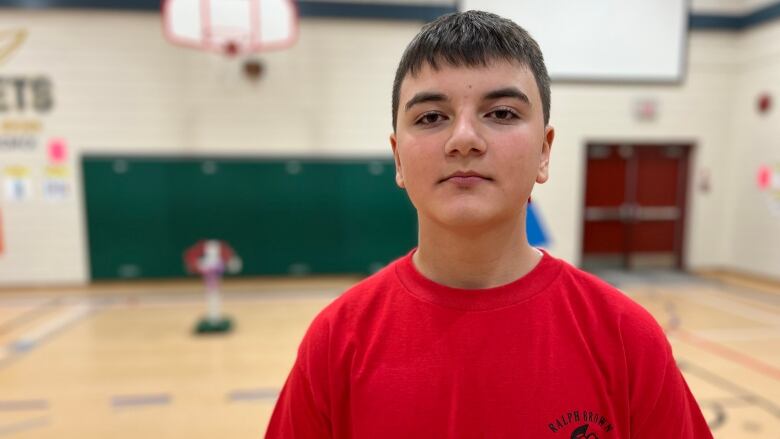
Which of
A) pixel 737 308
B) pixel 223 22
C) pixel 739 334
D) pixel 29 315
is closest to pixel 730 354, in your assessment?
pixel 739 334

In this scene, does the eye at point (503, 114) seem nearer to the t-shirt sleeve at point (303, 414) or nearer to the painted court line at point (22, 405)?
the t-shirt sleeve at point (303, 414)

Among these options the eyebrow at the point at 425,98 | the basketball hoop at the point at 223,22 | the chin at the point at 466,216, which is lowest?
the chin at the point at 466,216

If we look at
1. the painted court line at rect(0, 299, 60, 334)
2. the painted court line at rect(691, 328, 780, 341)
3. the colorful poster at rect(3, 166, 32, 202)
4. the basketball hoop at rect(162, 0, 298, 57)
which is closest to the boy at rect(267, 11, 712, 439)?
the painted court line at rect(691, 328, 780, 341)

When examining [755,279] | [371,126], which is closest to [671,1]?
[755,279]

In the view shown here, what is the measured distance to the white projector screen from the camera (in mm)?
6461

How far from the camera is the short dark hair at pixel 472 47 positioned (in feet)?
2.79

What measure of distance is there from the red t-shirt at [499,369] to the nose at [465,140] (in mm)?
286

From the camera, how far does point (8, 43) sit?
615 cm

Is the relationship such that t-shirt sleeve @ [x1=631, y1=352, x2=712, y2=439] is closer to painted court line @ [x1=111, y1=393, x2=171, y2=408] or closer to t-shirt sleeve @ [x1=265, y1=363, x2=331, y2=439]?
t-shirt sleeve @ [x1=265, y1=363, x2=331, y2=439]

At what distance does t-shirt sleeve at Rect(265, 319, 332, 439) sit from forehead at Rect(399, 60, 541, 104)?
53cm

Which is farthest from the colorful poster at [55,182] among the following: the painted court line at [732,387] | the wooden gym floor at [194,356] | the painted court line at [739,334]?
the painted court line at [739,334]

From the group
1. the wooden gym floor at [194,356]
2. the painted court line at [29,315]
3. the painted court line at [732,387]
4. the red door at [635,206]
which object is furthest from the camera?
the red door at [635,206]

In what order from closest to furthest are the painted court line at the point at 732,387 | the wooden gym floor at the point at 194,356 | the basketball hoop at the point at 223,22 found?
the wooden gym floor at the point at 194,356, the painted court line at the point at 732,387, the basketball hoop at the point at 223,22

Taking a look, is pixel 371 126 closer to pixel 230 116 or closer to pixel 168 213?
pixel 230 116
